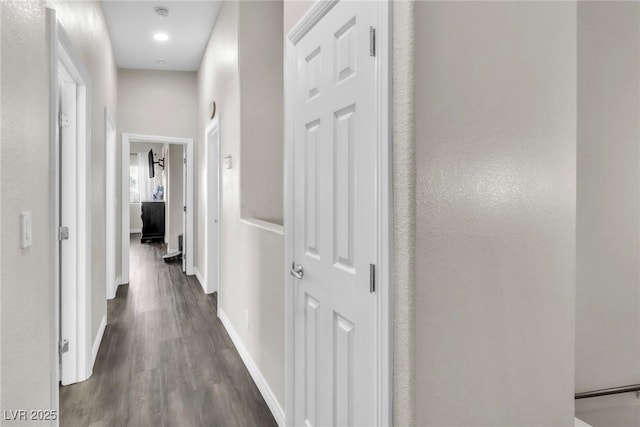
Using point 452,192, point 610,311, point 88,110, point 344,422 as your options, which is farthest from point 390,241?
point 88,110

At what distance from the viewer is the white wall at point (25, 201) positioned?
1.23 metres

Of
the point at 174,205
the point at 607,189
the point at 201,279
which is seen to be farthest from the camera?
the point at 174,205

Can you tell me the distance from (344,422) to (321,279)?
0.51m

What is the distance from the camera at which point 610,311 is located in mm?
2176

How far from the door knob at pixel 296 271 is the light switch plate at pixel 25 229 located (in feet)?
3.30

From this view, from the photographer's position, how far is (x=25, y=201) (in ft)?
4.67

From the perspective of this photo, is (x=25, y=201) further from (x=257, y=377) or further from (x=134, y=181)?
(x=134, y=181)

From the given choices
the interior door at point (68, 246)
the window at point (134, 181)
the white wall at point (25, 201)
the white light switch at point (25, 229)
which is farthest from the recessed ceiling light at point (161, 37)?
the window at point (134, 181)

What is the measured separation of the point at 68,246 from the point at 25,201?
1309 mm

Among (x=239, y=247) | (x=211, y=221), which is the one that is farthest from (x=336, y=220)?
(x=211, y=221)

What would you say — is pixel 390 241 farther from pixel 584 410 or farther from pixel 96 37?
pixel 96 37

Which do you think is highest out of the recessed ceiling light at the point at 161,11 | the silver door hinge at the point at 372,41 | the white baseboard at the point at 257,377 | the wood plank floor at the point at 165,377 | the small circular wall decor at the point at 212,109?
the recessed ceiling light at the point at 161,11

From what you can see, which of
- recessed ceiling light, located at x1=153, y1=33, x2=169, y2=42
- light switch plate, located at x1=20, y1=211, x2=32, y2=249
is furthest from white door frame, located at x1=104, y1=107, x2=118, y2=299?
light switch plate, located at x1=20, y1=211, x2=32, y2=249

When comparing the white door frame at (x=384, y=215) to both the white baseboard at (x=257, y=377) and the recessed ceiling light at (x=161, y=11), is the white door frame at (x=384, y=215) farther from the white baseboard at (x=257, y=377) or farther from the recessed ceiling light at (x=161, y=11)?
the recessed ceiling light at (x=161, y=11)
